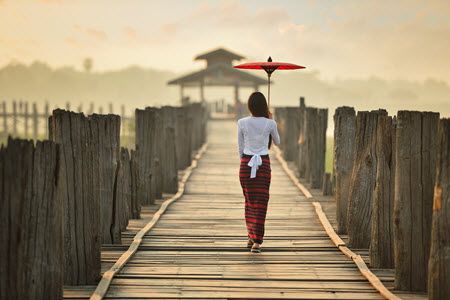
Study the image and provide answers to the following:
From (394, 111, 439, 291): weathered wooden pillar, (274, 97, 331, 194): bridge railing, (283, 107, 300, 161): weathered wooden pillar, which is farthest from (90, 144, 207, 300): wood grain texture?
(283, 107, 300, 161): weathered wooden pillar

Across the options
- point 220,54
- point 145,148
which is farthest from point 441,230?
point 220,54

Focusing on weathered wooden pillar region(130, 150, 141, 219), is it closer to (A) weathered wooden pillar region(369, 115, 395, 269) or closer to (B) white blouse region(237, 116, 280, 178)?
(B) white blouse region(237, 116, 280, 178)

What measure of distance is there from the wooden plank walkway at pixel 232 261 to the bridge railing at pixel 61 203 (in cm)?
41

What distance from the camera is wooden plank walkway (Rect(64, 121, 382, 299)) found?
25.5 ft

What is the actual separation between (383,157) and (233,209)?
5.08 m

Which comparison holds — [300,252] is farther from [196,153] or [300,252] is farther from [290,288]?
[196,153]

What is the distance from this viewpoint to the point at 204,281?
26.7 feet

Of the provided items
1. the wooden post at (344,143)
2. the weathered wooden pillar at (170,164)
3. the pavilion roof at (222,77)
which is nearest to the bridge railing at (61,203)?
the wooden post at (344,143)

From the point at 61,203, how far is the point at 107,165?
2761 mm

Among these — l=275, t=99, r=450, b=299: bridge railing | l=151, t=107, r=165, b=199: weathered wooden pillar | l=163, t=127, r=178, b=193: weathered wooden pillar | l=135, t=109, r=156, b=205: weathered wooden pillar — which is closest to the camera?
l=275, t=99, r=450, b=299: bridge railing

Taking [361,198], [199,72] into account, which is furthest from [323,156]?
[199,72]

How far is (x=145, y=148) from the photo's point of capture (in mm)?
13734

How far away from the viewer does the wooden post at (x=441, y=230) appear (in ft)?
22.8

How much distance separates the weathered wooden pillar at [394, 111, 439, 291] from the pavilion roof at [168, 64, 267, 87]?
135 feet
